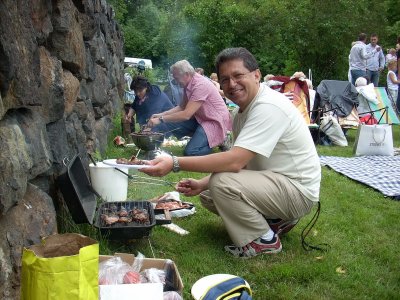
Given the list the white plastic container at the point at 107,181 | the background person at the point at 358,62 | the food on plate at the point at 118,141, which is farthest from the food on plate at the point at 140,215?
the background person at the point at 358,62

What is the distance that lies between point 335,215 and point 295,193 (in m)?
1.36

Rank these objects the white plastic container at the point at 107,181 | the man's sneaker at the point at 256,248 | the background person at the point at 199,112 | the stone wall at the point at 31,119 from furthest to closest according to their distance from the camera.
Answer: the background person at the point at 199,112
the white plastic container at the point at 107,181
the man's sneaker at the point at 256,248
the stone wall at the point at 31,119

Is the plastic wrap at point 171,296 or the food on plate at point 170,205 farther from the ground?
the plastic wrap at point 171,296

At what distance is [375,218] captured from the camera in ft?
14.6

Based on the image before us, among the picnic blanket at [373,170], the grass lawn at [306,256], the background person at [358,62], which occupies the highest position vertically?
the background person at [358,62]

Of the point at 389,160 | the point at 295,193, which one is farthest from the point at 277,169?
the point at 389,160

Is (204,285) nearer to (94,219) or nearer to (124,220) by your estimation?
(124,220)

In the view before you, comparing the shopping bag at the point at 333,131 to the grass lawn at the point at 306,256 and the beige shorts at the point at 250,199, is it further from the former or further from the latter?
the beige shorts at the point at 250,199

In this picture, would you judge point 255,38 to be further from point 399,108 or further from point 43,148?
point 43,148

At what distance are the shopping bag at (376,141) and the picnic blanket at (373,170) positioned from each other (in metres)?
0.17

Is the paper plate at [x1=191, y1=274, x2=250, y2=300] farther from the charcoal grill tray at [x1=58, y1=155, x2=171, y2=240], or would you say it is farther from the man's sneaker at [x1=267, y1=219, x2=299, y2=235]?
the man's sneaker at [x1=267, y1=219, x2=299, y2=235]

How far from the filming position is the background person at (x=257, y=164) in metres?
3.20

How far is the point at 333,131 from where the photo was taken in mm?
8852

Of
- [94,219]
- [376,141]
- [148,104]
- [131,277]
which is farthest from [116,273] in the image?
[376,141]
